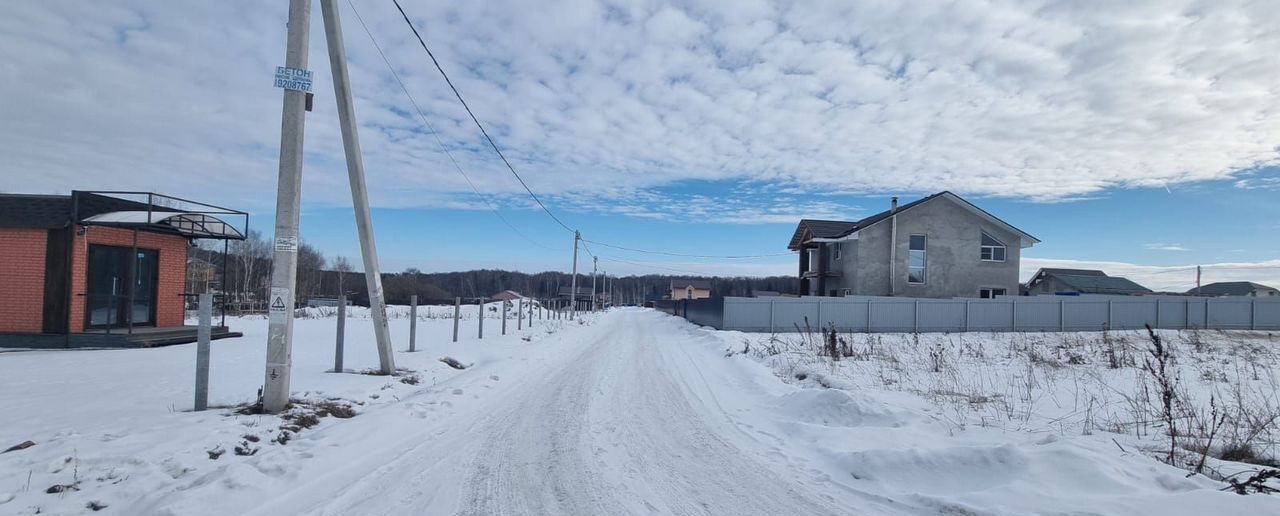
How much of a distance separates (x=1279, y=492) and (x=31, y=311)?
2090 cm

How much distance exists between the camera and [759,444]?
642 centimetres

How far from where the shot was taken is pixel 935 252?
33.3m

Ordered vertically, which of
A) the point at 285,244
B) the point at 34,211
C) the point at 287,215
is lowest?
the point at 285,244

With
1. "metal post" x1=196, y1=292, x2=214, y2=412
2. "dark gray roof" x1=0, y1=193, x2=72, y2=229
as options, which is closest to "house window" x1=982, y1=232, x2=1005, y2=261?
"metal post" x1=196, y1=292, x2=214, y2=412

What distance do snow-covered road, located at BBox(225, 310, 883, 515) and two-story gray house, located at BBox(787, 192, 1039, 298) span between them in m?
26.6

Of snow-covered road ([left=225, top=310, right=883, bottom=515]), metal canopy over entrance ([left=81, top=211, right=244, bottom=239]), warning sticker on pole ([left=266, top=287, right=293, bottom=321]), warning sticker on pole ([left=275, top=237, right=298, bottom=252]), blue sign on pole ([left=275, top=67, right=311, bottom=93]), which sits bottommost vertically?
snow-covered road ([left=225, top=310, right=883, bottom=515])

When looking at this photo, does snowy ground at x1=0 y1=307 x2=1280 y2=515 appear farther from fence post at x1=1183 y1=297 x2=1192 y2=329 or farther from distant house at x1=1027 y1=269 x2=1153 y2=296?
distant house at x1=1027 y1=269 x2=1153 y2=296

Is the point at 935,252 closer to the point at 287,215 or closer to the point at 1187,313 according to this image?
the point at 1187,313

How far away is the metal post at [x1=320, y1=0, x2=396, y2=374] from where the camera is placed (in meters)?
8.71

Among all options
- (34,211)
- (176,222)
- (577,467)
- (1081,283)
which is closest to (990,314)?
(577,467)

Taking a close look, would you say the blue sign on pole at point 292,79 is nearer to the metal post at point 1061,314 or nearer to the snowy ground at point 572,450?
the snowy ground at point 572,450

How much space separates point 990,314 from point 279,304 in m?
28.1

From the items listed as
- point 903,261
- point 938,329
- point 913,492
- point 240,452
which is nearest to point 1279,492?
point 913,492

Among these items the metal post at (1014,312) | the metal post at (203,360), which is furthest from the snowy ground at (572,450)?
the metal post at (1014,312)
